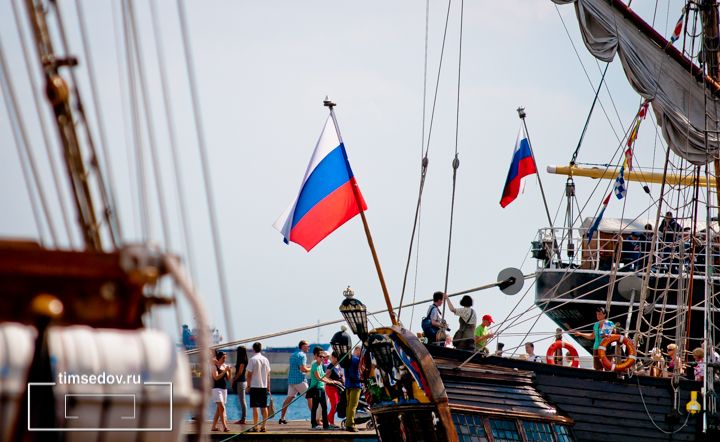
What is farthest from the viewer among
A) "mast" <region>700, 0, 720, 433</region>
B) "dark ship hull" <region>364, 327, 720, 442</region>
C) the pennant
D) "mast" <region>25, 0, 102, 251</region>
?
the pennant

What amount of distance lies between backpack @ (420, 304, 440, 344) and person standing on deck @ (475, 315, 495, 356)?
0.60 m

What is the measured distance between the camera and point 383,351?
15.2 metres

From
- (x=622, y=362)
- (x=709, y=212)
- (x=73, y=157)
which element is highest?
(x=709, y=212)

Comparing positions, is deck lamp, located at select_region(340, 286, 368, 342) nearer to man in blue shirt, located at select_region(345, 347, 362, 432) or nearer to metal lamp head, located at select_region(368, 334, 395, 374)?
metal lamp head, located at select_region(368, 334, 395, 374)

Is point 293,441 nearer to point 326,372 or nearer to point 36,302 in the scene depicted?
point 326,372

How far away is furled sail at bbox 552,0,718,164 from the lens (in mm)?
19125

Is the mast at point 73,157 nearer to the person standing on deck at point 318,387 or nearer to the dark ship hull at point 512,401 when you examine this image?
the dark ship hull at point 512,401

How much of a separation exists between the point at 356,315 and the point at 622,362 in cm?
377

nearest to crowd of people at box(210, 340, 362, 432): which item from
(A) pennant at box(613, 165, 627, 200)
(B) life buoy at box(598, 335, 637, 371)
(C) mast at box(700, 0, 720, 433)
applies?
(B) life buoy at box(598, 335, 637, 371)

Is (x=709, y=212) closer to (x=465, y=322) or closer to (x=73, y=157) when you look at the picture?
(x=465, y=322)

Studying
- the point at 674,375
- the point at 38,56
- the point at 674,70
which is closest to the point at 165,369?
the point at 38,56

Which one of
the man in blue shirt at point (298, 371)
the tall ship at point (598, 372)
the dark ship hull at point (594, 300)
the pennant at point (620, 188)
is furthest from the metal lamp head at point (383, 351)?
the dark ship hull at point (594, 300)

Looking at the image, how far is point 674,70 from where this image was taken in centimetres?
1934

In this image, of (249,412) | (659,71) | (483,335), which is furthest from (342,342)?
(249,412)
